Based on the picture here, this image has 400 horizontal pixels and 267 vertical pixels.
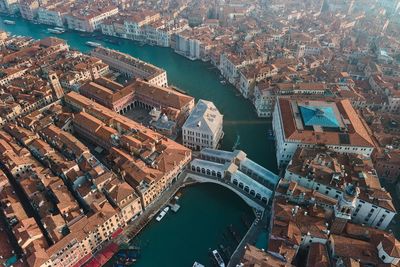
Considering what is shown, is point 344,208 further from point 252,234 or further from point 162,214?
point 162,214

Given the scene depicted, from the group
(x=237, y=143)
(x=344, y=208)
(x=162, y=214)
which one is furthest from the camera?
(x=237, y=143)

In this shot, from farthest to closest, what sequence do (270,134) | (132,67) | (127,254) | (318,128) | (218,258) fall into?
(132,67)
(270,134)
(318,128)
(127,254)
(218,258)

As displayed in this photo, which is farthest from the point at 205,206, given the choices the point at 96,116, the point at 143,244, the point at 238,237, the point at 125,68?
the point at 125,68

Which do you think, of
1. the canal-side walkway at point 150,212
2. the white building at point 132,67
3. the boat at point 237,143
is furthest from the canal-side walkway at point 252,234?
the white building at point 132,67

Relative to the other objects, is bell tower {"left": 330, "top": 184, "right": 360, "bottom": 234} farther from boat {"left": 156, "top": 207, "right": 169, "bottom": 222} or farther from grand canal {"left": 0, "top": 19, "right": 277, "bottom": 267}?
boat {"left": 156, "top": 207, "right": 169, "bottom": 222}

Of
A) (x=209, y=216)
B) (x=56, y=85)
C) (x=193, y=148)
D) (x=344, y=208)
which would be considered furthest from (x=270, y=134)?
(x=56, y=85)

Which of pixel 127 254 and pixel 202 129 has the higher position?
pixel 202 129

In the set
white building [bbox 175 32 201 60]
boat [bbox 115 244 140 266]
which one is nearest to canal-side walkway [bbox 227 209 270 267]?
boat [bbox 115 244 140 266]

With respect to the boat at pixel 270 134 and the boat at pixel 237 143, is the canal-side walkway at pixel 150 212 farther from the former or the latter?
the boat at pixel 270 134
